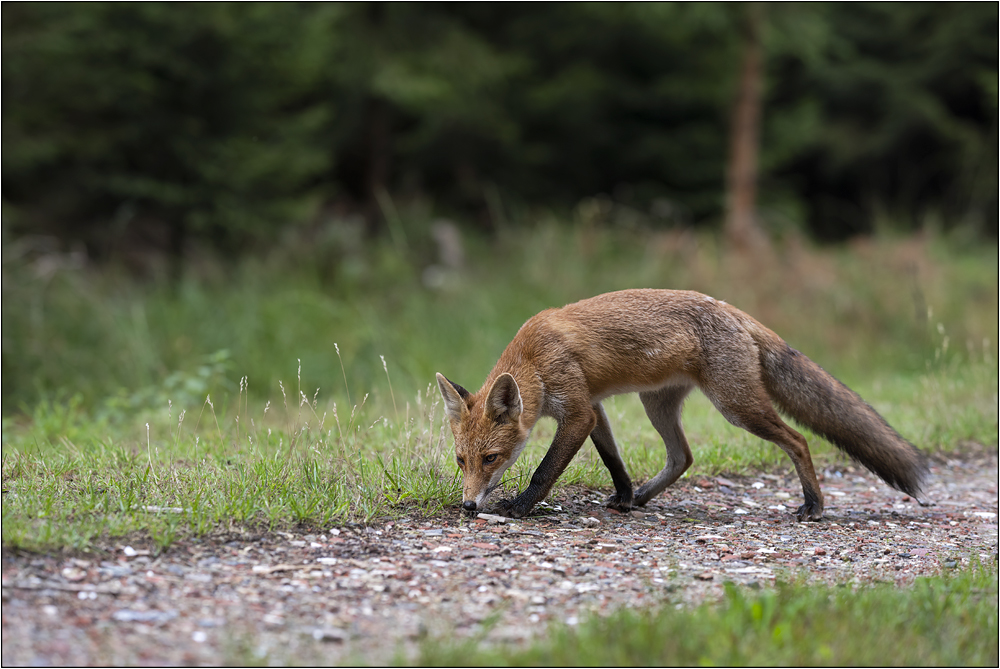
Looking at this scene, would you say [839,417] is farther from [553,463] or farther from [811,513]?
[553,463]

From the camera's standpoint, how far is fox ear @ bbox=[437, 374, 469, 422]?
15.9 feet

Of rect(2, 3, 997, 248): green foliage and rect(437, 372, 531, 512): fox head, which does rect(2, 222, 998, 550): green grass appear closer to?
rect(437, 372, 531, 512): fox head

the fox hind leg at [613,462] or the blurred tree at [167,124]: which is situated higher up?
the blurred tree at [167,124]

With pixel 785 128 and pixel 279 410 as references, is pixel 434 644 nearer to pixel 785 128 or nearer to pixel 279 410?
pixel 279 410

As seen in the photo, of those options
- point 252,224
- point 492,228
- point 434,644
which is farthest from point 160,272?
point 434,644

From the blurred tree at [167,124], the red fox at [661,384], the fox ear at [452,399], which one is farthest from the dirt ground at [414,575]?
the blurred tree at [167,124]

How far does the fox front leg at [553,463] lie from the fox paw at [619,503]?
1.84ft

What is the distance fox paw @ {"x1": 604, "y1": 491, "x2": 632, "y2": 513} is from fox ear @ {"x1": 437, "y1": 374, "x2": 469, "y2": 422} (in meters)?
1.13

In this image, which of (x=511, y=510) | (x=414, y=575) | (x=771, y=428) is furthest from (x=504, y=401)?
(x=771, y=428)

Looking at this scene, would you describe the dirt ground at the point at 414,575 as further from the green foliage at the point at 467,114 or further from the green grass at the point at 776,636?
the green foliage at the point at 467,114

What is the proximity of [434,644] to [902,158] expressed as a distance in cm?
2355

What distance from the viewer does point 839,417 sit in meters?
5.21

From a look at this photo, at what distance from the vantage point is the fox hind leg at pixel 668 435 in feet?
17.6

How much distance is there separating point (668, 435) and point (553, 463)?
3.42 ft
